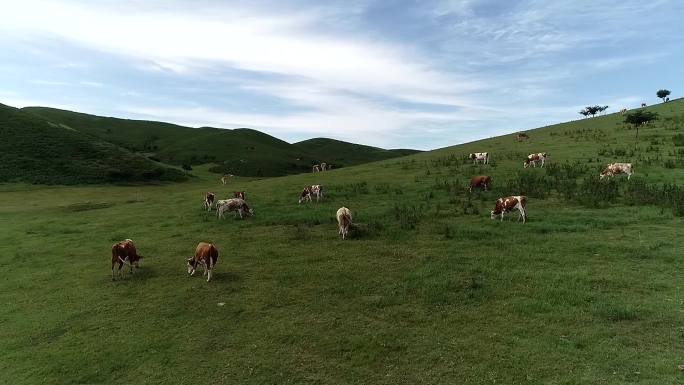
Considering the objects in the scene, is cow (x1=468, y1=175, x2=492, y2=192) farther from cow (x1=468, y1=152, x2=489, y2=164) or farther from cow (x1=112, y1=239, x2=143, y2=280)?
cow (x1=112, y1=239, x2=143, y2=280)

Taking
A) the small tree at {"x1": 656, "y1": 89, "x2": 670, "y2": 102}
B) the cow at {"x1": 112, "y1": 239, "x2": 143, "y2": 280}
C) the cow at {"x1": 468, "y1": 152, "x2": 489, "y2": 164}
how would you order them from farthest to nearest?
the small tree at {"x1": 656, "y1": 89, "x2": 670, "y2": 102} < the cow at {"x1": 468, "y1": 152, "x2": 489, "y2": 164} < the cow at {"x1": 112, "y1": 239, "x2": 143, "y2": 280}

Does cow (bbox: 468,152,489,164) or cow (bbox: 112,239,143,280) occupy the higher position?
cow (bbox: 468,152,489,164)

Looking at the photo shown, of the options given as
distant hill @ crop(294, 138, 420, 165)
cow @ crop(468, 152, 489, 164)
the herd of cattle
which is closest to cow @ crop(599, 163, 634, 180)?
the herd of cattle

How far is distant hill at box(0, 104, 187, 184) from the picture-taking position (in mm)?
57250

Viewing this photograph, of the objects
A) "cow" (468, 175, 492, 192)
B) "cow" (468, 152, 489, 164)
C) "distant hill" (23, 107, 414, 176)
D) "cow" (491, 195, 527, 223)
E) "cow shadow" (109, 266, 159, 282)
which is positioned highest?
"distant hill" (23, 107, 414, 176)

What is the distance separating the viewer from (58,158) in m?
65.4

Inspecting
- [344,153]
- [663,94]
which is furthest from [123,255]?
[344,153]

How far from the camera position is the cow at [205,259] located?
16922 mm

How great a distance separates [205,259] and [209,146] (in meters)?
113

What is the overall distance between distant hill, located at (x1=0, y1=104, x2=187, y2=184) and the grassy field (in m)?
34.2

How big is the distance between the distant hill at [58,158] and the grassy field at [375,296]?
112ft

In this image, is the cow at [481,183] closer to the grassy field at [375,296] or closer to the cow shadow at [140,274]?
the grassy field at [375,296]

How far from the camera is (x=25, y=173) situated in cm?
5581

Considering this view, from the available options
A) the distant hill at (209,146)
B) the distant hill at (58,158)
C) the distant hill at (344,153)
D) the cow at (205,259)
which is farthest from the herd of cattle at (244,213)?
the distant hill at (344,153)
